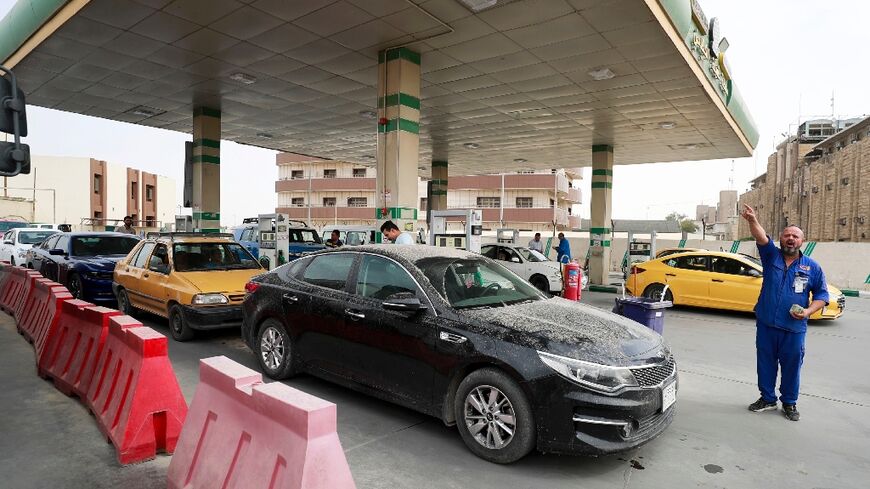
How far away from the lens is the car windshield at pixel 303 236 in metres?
17.9

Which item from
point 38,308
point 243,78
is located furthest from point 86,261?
point 243,78

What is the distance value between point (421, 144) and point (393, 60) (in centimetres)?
1037

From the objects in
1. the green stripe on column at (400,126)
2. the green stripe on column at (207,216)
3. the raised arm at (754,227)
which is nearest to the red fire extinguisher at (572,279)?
the green stripe on column at (400,126)

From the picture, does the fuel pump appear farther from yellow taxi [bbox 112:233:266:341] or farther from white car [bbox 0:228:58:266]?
white car [bbox 0:228:58:266]

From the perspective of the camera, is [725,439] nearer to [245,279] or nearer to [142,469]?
[142,469]

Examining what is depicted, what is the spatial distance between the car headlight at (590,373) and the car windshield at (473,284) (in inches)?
38.7

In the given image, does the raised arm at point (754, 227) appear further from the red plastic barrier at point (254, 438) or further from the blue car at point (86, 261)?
the blue car at point (86, 261)

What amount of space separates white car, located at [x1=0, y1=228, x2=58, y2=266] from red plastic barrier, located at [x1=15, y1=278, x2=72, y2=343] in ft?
37.2

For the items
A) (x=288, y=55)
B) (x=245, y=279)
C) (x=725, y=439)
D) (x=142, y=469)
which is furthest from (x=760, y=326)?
(x=288, y=55)

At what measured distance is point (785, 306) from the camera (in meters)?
4.82

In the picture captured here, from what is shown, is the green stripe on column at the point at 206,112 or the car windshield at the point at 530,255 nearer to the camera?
the car windshield at the point at 530,255

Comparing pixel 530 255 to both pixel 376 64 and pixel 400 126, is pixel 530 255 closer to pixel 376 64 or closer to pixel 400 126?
pixel 400 126

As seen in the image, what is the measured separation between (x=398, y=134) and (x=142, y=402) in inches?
287

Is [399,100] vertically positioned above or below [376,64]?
below
